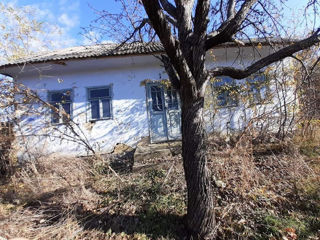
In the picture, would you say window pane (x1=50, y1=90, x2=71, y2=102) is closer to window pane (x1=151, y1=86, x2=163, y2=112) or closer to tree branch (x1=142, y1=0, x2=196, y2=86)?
window pane (x1=151, y1=86, x2=163, y2=112)

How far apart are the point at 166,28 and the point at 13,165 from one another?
6289mm

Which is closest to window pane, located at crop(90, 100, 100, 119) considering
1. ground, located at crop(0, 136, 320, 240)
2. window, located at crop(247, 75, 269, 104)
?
ground, located at crop(0, 136, 320, 240)

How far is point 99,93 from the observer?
757 cm

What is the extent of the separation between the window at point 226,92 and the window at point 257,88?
538mm

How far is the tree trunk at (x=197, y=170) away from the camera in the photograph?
269 cm

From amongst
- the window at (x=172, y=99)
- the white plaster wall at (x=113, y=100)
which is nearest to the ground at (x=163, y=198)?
the white plaster wall at (x=113, y=100)

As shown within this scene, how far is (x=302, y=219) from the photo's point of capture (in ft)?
9.57

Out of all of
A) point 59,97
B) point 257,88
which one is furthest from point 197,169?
point 59,97

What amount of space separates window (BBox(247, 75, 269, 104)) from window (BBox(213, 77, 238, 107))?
0.54 m

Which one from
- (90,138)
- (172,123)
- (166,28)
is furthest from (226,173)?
Answer: (90,138)

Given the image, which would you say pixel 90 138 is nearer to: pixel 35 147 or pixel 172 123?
pixel 35 147

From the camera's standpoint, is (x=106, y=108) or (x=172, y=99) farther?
(x=172, y=99)

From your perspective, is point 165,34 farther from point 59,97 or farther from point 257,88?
point 59,97

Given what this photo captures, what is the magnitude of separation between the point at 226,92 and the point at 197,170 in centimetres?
520
